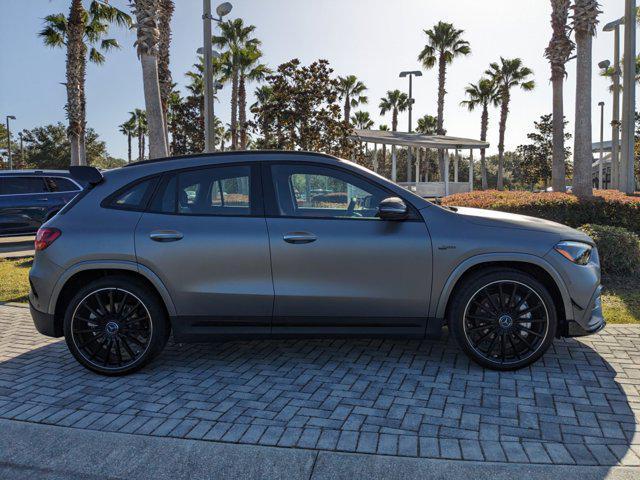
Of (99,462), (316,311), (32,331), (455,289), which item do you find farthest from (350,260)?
(32,331)

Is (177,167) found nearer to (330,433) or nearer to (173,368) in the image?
(173,368)

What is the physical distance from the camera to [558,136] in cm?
1936

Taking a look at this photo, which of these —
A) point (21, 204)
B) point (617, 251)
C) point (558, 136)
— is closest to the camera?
point (617, 251)

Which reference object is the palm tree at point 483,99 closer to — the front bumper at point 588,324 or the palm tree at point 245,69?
the palm tree at point 245,69

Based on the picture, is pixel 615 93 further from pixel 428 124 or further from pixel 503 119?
pixel 428 124

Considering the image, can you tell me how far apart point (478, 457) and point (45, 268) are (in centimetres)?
351

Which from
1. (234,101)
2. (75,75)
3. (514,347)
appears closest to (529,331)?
(514,347)

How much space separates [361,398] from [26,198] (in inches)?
439

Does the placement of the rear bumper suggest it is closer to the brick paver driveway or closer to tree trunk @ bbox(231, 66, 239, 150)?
the brick paver driveway

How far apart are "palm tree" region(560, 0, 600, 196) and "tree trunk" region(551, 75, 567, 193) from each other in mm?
3887

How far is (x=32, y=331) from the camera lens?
5715 millimetres

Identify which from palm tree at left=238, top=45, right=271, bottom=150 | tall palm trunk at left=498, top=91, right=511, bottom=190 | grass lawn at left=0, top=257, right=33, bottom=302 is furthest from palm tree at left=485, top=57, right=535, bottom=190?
grass lawn at left=0, top=257, right=33, bottom=302

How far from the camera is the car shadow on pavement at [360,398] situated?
3.16 m

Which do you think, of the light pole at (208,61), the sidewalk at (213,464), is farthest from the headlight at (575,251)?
the light pole at (208,61)
